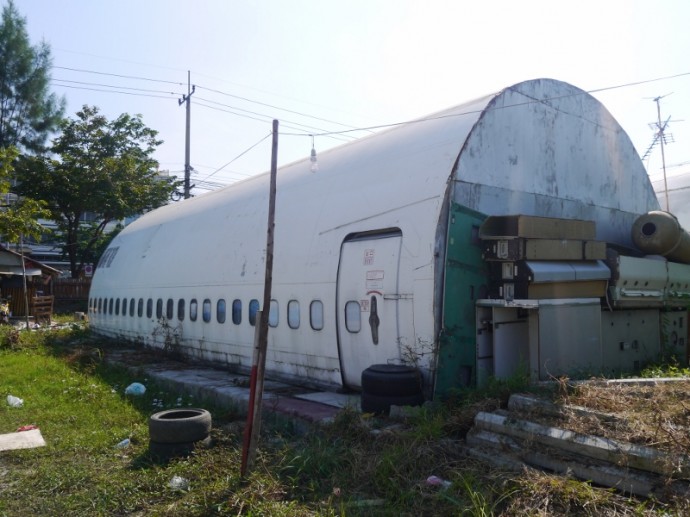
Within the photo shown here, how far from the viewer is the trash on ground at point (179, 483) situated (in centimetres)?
667

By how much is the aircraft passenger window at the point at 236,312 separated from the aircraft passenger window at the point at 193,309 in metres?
1.98

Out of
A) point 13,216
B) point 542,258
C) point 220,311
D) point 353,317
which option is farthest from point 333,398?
point 13,216

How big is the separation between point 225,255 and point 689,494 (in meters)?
11.3

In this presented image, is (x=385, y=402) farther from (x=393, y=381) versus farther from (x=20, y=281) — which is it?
(x=20, y=281)

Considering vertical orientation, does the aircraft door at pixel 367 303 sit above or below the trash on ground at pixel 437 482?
above

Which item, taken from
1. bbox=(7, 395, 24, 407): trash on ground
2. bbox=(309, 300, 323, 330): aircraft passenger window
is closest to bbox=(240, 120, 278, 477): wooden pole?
bbox=(309, 300, 323, 330): aircraft passenger window

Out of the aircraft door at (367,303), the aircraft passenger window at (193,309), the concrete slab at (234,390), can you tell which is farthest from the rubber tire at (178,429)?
the aircraft passenger window at (193,309)

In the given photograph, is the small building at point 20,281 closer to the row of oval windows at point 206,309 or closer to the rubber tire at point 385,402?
the row of oval windows at point 206,309

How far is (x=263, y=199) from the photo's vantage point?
14508 mm

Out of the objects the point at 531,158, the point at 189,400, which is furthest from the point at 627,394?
the point at 189,400

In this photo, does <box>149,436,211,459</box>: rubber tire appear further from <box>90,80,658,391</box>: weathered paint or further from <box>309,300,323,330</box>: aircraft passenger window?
<box>309,300,323,330</box>: aircraft passenger window

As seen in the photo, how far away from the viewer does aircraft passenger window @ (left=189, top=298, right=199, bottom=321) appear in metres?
15.5

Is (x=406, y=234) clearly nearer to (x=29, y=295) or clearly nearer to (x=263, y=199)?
(x=263, y=199)

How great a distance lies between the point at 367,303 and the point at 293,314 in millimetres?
2214
